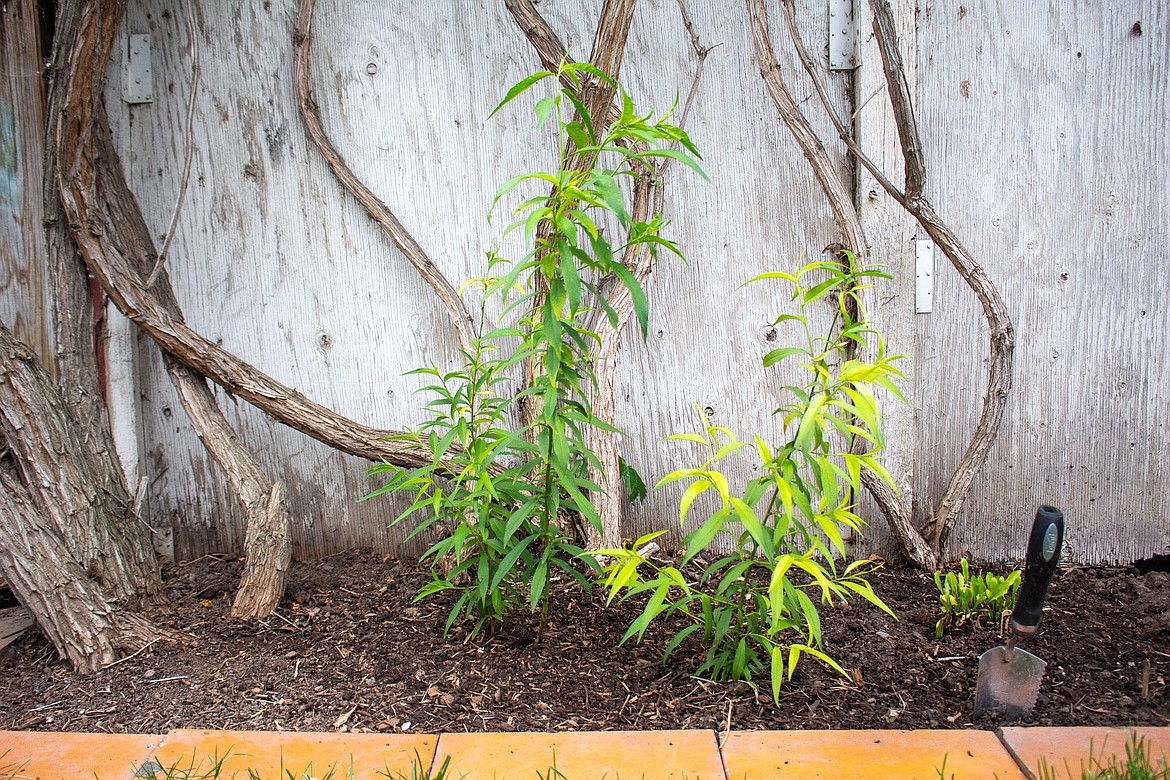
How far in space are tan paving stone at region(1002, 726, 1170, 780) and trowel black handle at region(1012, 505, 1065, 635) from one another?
219 millimetres

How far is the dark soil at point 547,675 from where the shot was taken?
75.8 inches

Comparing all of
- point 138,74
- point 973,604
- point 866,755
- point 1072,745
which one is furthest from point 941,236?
point 138,74

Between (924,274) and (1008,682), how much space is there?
1.33m

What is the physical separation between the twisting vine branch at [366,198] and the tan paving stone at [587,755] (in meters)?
1.27

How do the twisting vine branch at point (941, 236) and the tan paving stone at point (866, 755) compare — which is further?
the twisting vine branch at point (941, 236)

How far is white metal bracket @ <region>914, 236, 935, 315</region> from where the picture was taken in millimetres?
2646

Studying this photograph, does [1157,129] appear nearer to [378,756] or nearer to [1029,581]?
[1029,581]

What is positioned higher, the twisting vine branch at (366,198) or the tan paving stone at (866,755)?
the twisting vine branch at (366,198)

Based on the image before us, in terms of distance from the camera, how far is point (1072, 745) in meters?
1.72

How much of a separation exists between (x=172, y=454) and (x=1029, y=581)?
105 inches

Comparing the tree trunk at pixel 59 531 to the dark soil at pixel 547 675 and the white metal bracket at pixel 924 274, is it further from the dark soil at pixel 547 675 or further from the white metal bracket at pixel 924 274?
the white metal bracket at pixel 924 274

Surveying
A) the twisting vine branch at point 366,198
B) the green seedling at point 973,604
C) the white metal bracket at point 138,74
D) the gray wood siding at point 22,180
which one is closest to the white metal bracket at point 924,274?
the green seedling at point 973,604

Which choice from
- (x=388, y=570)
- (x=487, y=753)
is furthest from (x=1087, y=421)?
(x=388, y=570)

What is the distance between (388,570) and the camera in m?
2.71
